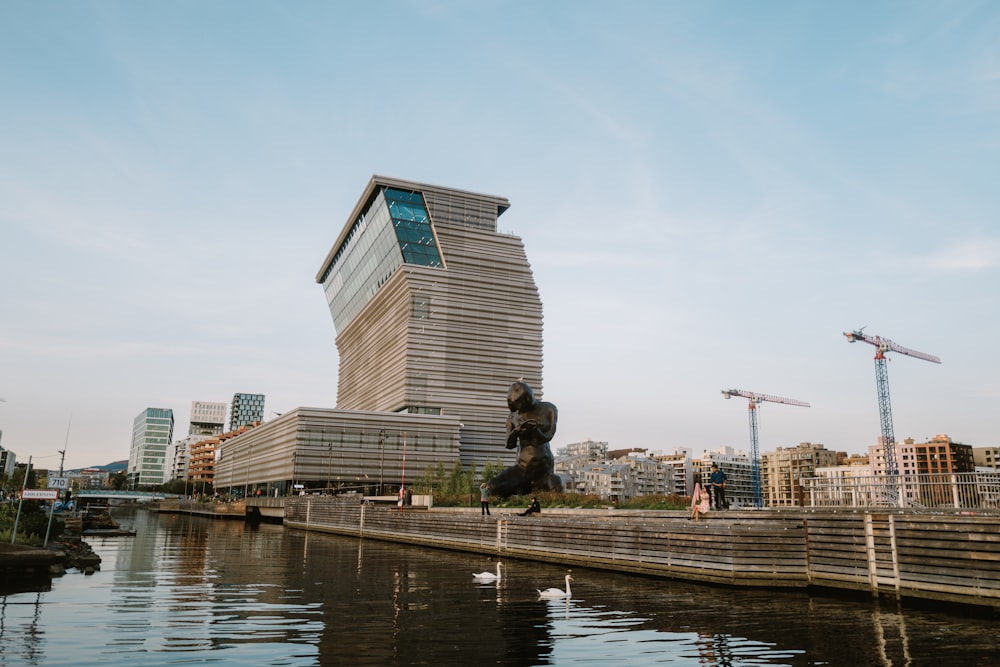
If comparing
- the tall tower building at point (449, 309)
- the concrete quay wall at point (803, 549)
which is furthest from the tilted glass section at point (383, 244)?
the concrete quay wall at point (803, 549)

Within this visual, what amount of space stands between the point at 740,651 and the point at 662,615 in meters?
4.10

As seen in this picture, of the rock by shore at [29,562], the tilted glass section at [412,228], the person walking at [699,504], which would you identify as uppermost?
the tilted glass section at [412,228]

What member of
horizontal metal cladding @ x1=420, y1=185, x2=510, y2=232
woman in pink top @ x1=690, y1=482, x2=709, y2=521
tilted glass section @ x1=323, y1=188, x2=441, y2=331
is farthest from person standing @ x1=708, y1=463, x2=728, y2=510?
horizontal metal cladding @ x1=420, y1=185, x2=510, y2=232

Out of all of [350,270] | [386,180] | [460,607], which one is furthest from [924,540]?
[350,270]

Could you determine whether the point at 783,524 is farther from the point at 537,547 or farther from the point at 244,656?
the point at 244,656

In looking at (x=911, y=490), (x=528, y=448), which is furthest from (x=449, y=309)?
(x=911, y=490)

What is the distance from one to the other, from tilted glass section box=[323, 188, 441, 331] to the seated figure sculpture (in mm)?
91783

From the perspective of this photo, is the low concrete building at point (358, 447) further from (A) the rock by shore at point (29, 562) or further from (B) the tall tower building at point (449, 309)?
(A) the rock by shore at point (29, 562)

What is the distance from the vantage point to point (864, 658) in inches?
453

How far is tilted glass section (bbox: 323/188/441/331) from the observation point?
141875mm

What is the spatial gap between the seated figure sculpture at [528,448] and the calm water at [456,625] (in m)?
26.2

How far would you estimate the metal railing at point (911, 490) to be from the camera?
73.5 ft

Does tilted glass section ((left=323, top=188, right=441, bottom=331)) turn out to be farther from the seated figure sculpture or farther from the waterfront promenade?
the waterfront promenade

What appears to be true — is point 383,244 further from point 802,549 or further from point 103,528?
point 802,549
